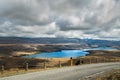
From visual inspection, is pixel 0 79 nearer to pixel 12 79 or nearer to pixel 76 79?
pixel 12 79

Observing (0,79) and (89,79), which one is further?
(89,79)

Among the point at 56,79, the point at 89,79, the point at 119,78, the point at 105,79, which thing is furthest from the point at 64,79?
the point at 119,78

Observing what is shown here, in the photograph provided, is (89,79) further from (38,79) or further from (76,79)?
(38,79)

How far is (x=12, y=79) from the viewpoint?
2306cm

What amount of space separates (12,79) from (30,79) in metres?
1.80

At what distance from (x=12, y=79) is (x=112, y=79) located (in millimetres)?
10091

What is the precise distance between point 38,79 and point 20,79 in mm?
1826

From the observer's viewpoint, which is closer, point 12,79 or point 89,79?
point 12,79

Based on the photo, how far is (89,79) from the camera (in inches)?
968

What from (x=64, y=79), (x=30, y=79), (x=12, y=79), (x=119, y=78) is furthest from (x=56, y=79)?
(x=119, y=78)

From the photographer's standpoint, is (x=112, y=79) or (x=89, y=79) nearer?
(x=112, y=79)

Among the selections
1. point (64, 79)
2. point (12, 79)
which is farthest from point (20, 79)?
point (64, 79)

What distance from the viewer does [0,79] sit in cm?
2284

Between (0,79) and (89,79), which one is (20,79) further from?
(89,79)
